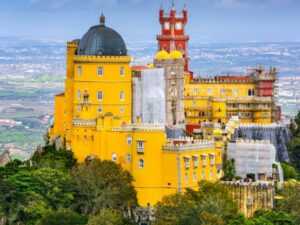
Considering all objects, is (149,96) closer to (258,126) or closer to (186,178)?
(258,126)

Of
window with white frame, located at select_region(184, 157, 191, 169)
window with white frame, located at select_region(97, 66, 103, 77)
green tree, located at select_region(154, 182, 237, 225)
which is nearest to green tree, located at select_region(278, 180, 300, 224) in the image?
green tree, located at select_region(154, 182, 237, 225)

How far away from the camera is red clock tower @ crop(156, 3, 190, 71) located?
124 metres

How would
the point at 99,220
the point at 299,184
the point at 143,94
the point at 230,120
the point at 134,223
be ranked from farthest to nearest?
the point at 230,120 → the point at 143,94 → the point at 299,184 → the point at 134,223 → the point at 99,220

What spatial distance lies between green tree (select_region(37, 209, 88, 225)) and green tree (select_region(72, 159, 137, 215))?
2.81 metres

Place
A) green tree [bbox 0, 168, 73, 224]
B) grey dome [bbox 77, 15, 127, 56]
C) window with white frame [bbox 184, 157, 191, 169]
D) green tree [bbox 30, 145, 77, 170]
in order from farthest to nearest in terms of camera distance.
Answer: grey dome [bbox 77, 15, 127, 56] < green tree [bbox 30, 145, 77, 170] < window with white frame [bbox 184, 157, 191, 169] < green tree [bbox 0, 168, 73, 224]

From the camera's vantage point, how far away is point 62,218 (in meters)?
88.6

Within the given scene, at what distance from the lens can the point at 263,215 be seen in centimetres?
9144

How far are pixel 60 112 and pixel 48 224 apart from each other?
62.0ft

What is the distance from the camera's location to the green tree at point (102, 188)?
301 ft

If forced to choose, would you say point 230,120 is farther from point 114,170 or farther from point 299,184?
point 114,170

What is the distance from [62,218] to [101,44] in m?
18.8

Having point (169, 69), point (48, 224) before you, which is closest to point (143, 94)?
point (169, 69)

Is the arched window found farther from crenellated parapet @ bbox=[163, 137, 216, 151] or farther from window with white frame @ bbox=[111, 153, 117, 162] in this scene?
window with white frame @ bbox=[111, 153, 117, 162]

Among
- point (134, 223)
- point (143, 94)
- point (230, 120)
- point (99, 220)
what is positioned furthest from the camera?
point (230, 120)
